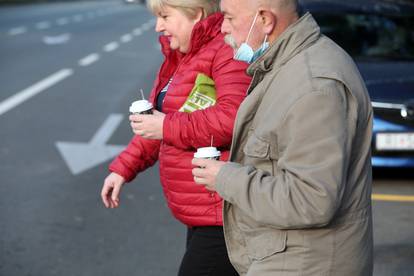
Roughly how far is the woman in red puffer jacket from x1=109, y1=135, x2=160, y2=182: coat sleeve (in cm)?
32

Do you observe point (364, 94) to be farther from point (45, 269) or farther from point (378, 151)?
point (378, 151)

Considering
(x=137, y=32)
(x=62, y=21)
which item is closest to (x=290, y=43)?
(x=137, y=32)

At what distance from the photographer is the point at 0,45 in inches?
899

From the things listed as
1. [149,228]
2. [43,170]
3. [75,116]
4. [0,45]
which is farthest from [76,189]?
[0,45]

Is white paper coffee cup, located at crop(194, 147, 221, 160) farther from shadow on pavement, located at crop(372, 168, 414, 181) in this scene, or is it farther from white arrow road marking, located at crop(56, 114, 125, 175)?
white arrow road marking, located at crop(56, 114, 125, 175)

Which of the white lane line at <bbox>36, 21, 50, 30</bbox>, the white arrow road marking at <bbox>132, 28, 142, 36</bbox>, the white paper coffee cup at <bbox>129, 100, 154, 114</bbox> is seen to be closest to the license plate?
the white paper coffee cup at <bbox>129, 100, 154, 114</bbox>

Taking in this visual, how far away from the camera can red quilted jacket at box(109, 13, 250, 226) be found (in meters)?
3.13

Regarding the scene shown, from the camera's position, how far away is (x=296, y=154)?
2.48 metres

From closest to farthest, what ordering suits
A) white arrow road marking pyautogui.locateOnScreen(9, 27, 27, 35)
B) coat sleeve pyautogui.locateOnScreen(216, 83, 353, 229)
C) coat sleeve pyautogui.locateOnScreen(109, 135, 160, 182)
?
coat sleeve pyautogui.locateOnScreen(216, 83, 353, 229), coat sleeve pyautogui.locateOnScreen(109, 135, 160, 182), white arrow road marking pyautogui.locateOnScreen(9, 27, 27, 35)

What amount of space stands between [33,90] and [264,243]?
11876 millimetres

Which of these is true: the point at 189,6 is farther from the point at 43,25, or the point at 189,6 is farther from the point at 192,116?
the point at 43,25

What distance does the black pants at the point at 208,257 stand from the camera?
10.6 feet

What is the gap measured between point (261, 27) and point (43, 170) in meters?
5.99

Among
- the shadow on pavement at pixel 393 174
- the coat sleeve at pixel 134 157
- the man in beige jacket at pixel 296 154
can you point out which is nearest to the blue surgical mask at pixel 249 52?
the man in beige jacket at pixel 296 154
